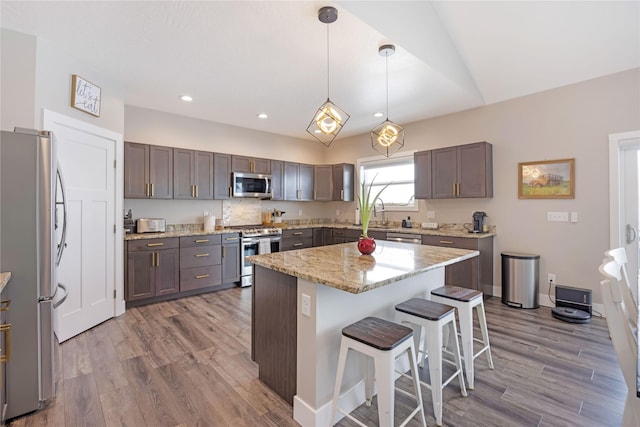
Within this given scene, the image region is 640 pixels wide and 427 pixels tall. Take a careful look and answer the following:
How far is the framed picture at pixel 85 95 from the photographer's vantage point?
2836 millimetres

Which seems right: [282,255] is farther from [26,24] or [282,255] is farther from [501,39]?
[501,39]

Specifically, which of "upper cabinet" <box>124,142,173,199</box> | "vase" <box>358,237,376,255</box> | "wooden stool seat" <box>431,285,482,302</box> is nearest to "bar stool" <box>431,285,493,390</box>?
"wooden stool seat" <box>431,285,482,302</box>

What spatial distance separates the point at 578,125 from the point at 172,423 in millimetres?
4920

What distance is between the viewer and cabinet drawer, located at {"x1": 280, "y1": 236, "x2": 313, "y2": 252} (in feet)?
17.5

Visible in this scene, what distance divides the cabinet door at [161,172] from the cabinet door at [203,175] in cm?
37

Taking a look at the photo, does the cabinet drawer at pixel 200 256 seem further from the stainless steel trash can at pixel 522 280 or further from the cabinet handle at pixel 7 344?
the stainless steel trash can at pixel 522 280

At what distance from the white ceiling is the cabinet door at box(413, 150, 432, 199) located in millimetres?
801

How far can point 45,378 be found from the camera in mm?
1865

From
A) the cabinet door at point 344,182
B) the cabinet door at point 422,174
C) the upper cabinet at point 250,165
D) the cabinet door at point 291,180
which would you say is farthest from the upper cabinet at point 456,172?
the upper cabinet at point 250,165

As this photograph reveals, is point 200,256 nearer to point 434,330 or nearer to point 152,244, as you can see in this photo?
point 152,244

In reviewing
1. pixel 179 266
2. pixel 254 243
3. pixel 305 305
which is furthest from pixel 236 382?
pixel 254 243

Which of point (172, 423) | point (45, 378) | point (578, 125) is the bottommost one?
point (172, 423)

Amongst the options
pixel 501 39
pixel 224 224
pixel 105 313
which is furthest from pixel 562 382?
pixel 224 224

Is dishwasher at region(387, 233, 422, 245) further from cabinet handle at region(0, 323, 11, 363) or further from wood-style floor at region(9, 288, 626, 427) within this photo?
cabinet handle at region(0, 323, 11, 363)
